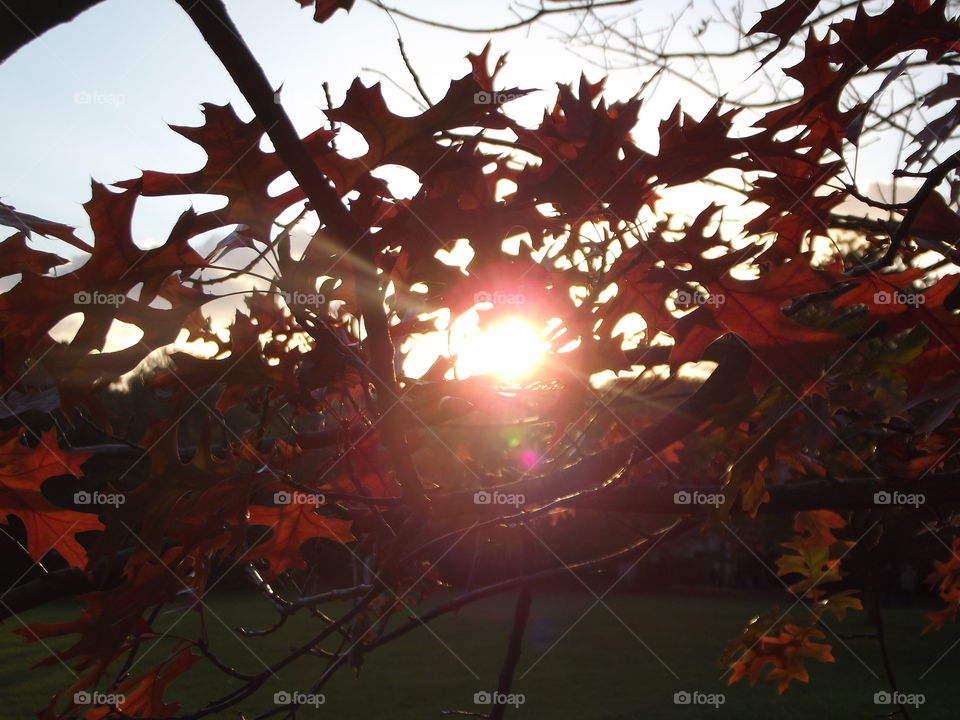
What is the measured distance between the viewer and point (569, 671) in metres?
17.5

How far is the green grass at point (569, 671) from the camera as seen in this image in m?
14.0

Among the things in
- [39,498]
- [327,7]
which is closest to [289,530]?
[39,498]

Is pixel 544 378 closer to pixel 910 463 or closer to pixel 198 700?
pixel 910 463

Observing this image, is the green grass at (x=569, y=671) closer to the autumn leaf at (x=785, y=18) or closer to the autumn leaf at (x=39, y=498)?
the autumn leaf at (x=39, y=498)

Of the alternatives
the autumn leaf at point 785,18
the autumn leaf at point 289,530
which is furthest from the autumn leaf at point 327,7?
the autumn leaf at point 289,530

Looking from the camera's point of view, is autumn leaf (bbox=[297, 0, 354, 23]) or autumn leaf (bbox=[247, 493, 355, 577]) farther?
autumn leaf (bbox=[247, 493, 355, 577])

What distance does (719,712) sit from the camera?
14.2 metres

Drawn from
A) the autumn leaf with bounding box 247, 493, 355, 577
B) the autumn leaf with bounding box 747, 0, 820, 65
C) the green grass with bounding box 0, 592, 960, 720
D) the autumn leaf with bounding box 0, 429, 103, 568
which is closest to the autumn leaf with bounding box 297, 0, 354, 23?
the autumn leaf with bounding box 747, 0, 820, 65

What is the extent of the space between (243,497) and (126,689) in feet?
2.97

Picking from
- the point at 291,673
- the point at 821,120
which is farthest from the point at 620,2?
the point at 291,673

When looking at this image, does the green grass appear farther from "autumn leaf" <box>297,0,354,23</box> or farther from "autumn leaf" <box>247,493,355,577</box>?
"autumn leaf" <box>297,0,354,23</box>

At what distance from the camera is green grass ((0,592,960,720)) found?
1399 cm

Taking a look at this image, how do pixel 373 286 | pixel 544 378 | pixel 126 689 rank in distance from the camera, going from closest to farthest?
pixel 373 286
pixel 544 378
pixel 126 689

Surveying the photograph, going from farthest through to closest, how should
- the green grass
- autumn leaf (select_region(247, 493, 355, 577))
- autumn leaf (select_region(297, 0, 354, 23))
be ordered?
the green grass
autumn leaf (select_region(247, 493, 355, 577))
autumn leaf (select_region(297, 0, 354, 23))
